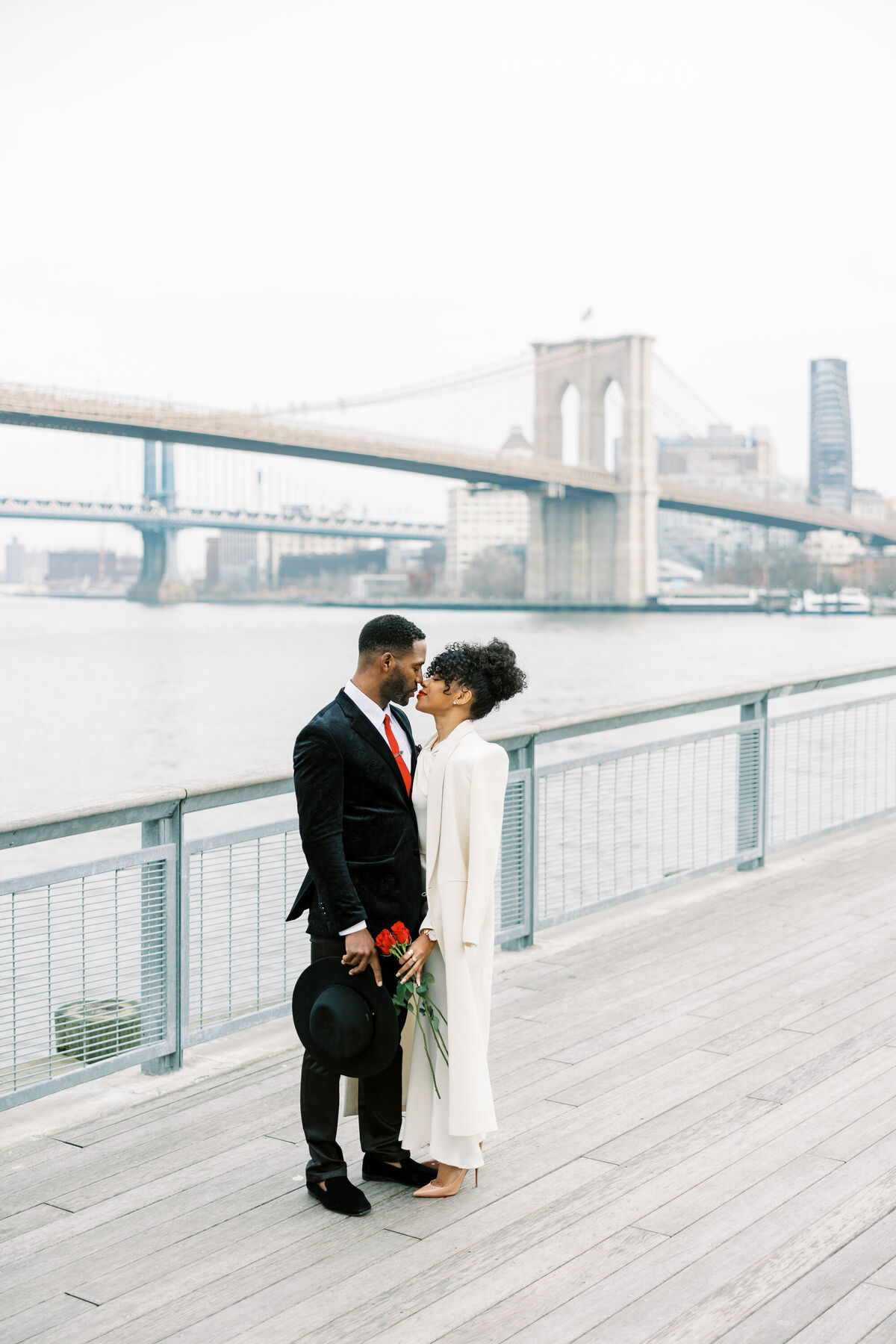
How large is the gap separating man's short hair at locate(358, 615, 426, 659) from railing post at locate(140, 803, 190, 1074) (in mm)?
909

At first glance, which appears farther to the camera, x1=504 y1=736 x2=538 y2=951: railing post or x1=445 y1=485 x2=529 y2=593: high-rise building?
x1=445 y1=485 x2=529 y2=593: high-rise building

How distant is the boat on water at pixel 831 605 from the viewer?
251 feet

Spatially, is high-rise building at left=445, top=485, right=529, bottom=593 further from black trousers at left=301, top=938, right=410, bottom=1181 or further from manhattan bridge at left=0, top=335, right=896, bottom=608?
black trousers at left=301, top=938, right=410, bottom=1181

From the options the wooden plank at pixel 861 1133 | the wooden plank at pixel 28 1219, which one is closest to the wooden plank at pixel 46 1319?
the wooden plank at pixel 28 1219

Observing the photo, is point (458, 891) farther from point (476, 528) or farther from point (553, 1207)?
point (476, 528)

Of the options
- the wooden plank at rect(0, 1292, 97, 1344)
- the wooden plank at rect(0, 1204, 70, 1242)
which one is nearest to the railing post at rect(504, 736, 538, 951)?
the wooden plank at rect(0, 1204, 70, 1242)

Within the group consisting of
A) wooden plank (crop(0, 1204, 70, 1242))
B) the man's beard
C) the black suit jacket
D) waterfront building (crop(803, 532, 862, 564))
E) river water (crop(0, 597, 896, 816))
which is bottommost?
river water (crop(0, 597, 896, 816))

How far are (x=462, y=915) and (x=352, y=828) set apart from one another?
0.85ft

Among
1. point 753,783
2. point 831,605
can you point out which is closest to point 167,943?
point 753,783

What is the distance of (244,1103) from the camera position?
10.8 ft

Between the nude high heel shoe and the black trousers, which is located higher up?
the black trousers

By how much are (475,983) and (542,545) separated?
56710mm

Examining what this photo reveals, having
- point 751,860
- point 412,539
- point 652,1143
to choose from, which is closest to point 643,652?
point 412,539

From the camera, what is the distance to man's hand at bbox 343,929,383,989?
262 centimetres
